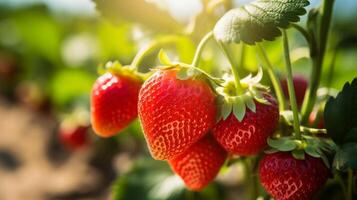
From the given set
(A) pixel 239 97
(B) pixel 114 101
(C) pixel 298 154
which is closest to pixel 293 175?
(C) pixel 298 154

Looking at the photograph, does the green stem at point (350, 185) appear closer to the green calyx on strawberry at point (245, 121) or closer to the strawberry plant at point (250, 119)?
the strawberry plant at point (250, 119)

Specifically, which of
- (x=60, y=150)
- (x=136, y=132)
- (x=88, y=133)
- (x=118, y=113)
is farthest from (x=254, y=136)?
Answer: (x=60, y=150)

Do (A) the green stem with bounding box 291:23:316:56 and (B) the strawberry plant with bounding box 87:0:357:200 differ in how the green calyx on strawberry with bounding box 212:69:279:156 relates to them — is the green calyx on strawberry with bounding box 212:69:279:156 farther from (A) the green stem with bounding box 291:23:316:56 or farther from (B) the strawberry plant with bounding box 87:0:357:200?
(A) the green stem with bounding box 291:23:316:56

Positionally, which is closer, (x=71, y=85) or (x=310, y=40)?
(x=310, y=40)

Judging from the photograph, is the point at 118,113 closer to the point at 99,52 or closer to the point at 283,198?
the point at 283,198

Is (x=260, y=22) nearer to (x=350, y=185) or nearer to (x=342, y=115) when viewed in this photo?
(x=342, y=115)

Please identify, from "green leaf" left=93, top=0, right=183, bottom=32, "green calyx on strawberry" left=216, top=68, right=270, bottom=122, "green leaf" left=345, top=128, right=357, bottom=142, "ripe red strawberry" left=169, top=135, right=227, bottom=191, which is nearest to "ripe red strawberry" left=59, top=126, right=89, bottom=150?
"green leaf" left=93, top=0, right=183, bottom=32

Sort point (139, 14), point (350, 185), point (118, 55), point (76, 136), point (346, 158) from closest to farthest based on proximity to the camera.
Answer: point (346, 158) < point (350, 185) < point (139, 14) < point (76, 136) < point (118, 55)
